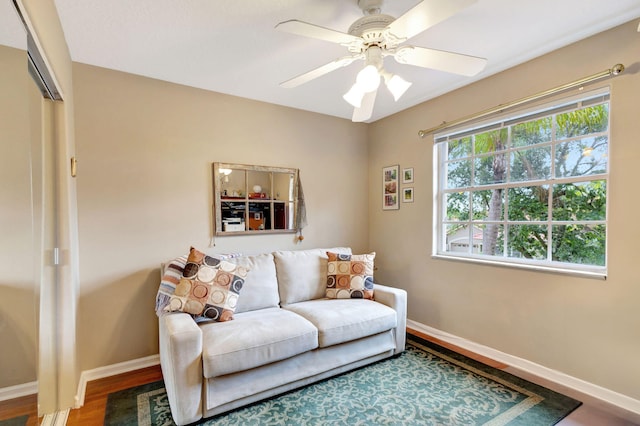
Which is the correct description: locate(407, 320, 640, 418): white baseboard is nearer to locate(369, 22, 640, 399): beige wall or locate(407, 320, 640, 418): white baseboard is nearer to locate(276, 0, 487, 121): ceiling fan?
locate(369, 22, 640, 399): beige wall

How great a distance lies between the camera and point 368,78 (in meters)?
1.60

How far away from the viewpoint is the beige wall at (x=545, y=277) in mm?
1933

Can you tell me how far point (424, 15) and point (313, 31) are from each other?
1.66 feet

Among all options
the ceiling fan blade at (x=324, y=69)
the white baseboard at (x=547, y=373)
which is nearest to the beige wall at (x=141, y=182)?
the ceiling fan blade at (x=324, y=69)

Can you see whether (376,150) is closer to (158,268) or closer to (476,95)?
(476,95)

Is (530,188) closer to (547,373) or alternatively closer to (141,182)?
(547,373)

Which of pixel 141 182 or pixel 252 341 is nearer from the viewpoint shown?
pixel 252 341

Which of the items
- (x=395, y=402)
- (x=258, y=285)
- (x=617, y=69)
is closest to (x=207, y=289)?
(x=258, y=285)

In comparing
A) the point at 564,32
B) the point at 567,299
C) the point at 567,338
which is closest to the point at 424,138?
the point at 564,32

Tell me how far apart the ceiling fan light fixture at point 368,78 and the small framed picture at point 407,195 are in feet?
6.17

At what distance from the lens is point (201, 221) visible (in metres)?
2.85

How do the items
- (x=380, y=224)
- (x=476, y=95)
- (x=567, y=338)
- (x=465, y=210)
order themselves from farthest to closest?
(x=380, y=224), (x=465, y=210), (x=476, y=95), (x=567, y=338)

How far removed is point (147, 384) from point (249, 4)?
2635 millimetres

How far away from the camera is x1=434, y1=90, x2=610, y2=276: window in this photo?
7.14ft
